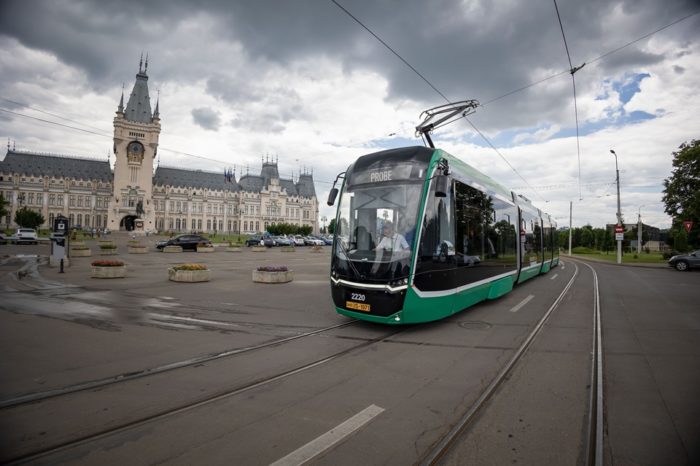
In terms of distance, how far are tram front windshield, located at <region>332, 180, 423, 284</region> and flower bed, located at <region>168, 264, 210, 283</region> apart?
9.28 metres

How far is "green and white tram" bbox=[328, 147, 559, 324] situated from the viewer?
267 inches

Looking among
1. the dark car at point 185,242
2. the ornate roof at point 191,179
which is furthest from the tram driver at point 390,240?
the ornate roof at point 191,179

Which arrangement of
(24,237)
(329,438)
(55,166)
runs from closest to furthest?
(329,438), (24,237), (55,166)

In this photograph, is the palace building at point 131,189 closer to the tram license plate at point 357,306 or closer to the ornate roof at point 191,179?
the ornate roof at point 191,179

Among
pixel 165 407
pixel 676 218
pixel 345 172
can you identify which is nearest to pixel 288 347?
pixel 165 407

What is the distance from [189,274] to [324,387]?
11.7 meters

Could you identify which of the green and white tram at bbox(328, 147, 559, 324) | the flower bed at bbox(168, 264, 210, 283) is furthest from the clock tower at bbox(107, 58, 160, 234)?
the green and white tram at bbox(328, 147, 559, 324)

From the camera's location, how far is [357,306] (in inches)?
281

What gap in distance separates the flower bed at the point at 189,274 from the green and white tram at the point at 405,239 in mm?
9180

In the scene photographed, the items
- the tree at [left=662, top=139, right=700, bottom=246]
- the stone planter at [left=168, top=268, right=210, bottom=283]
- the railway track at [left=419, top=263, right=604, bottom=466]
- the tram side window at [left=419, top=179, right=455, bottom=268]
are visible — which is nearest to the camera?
the railway track at [left=419, top=263, right=604, bottom=466]

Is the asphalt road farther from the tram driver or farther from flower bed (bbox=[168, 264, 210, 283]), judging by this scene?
flower bed (bbox=[168, 264, 210, 283])

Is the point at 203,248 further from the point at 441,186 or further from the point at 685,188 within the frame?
the point at 685,188

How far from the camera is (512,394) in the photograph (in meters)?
4.50

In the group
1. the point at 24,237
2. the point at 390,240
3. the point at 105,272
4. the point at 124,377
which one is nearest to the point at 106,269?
the point at 105,272
